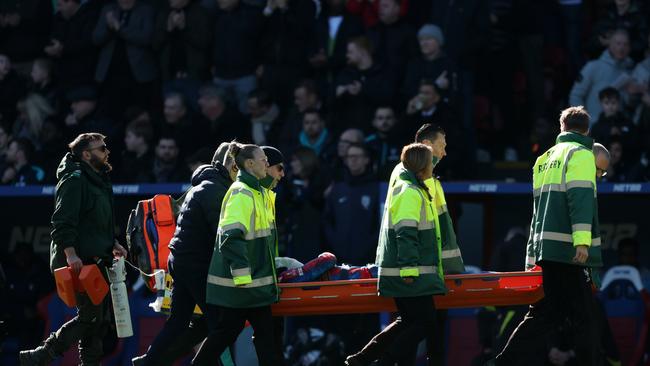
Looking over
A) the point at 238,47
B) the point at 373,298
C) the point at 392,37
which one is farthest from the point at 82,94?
the point at 373,298

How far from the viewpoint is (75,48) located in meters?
16.8

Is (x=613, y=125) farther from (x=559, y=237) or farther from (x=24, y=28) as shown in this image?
(x=24, y=28)

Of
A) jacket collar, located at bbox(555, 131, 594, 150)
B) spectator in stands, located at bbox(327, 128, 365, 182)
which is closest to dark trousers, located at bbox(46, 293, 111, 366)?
jacket collar, located at bbox(555, 131, 594, 150)

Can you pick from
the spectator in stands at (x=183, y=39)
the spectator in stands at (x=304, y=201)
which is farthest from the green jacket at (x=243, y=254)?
the spectator in stands at (x=183, y=39)

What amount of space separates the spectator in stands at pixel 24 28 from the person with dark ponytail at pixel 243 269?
759cm

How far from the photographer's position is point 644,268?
14617mm

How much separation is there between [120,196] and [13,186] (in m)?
1.02

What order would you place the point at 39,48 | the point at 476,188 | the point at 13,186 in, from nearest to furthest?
the point at 476,188 < the point at 13,186 < the point at 39,48

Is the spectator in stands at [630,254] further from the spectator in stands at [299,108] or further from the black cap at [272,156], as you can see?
the black cap at [272,156]

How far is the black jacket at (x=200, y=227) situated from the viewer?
10531mm

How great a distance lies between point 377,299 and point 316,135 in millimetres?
4584

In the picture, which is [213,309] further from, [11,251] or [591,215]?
[11,251]

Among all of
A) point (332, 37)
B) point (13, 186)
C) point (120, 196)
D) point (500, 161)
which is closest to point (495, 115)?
point (500, 161)

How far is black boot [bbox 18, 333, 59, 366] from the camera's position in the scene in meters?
11.1
